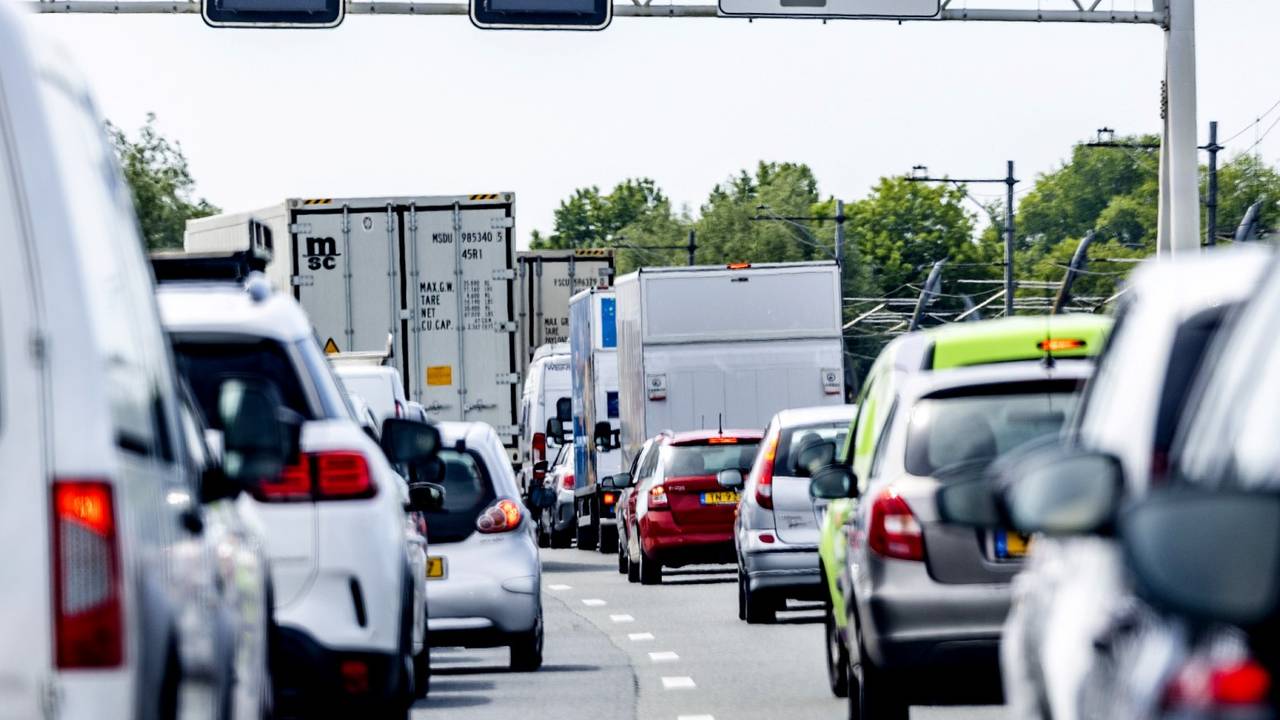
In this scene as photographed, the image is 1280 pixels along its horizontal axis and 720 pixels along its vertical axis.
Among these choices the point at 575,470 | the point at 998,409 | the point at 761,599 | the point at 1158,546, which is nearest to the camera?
the point at 1158,546

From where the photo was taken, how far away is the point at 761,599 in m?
20.7

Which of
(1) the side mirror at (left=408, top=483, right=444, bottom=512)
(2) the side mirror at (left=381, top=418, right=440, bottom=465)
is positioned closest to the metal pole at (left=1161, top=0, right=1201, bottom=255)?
(1) the side mirror at (left=408, top=483, right=444, bottom=512)

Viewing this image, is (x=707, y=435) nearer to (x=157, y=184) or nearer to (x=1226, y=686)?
(x=1226, y=686)

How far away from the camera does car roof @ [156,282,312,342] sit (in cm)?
930

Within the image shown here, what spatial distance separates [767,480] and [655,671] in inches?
175

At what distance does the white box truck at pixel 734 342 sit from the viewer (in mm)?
31547

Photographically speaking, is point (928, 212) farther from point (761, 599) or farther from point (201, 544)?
point (201, 544)

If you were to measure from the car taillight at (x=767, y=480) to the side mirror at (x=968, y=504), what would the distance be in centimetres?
1420

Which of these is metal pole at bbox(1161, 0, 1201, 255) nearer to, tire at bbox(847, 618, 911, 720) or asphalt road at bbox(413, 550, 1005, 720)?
asphalt road at bbox(413, 550, 1005, 720)

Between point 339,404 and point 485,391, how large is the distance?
2555cm

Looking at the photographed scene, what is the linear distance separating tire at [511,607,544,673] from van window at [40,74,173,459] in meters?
11.1

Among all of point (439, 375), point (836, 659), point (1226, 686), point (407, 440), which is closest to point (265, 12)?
point (439, 375)

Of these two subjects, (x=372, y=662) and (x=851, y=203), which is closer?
(x=372, y=662)

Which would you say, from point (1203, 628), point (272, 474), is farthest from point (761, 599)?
point (1203, 628)
